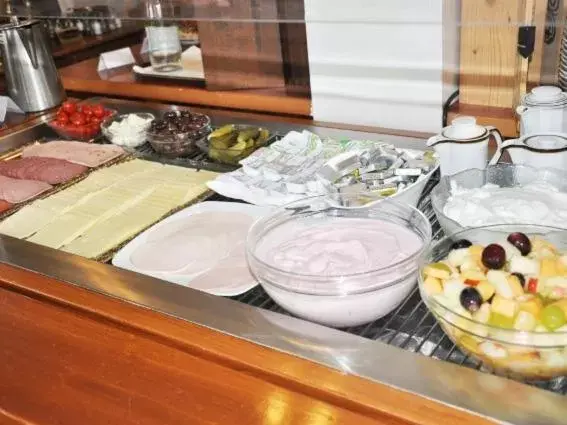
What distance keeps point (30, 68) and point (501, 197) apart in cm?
139

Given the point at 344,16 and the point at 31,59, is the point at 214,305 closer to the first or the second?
the point at 344,16

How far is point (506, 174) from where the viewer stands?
115 centimetres

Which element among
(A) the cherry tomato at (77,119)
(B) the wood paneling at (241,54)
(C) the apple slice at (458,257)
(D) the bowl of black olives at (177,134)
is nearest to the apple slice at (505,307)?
(C) the apple slice at (458,257)

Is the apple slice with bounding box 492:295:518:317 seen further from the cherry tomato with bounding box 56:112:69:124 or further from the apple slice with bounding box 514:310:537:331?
the cherry tomato with bounding box 56:112:69:124

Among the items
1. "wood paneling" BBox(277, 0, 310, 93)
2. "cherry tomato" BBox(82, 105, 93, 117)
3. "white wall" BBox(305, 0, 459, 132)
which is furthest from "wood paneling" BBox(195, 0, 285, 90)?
"cherry tomato" BBox(82, 105, 93, 117)

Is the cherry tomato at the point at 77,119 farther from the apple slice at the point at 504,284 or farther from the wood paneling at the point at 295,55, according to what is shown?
the apple slice at the point at 504,284

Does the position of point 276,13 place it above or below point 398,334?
above

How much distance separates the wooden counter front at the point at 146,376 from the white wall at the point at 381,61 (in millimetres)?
716

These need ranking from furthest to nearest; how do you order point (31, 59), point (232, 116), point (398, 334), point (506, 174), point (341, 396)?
point (31, 59), point (232, 116), point (506, 174), point (398, 334), point (341, 396)

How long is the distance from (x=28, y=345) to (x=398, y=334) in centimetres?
66

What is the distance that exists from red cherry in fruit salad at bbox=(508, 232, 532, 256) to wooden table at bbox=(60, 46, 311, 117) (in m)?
→ 0.86

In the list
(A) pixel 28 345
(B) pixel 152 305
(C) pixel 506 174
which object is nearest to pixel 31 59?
(A) pixel 28 345

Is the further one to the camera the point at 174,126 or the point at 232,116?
the point at 232,116

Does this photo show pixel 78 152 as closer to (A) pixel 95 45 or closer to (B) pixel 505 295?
(B) pixel 505 295
